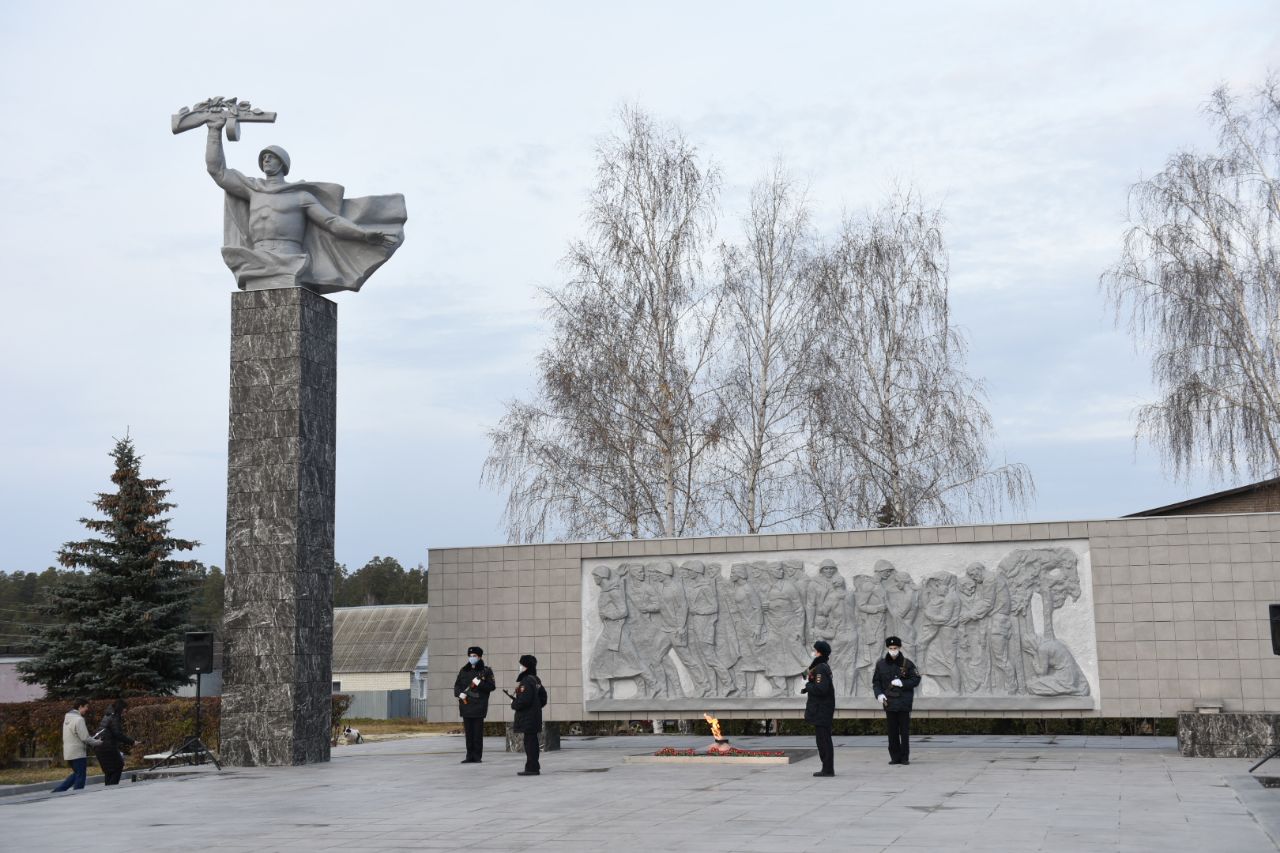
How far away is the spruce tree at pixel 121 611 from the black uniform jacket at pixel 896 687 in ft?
52.3

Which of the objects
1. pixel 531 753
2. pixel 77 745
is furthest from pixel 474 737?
pixel 77 745

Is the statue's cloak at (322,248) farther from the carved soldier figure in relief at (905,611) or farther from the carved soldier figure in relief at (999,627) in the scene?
the carved soldier figure in relief at (999,627)

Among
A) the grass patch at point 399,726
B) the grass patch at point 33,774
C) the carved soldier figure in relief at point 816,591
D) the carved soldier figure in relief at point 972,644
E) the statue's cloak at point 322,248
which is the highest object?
the statue's cloak at point 322,248

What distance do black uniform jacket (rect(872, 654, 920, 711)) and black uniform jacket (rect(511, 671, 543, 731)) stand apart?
393 cm

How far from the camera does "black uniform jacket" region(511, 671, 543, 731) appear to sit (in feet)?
A: 47.8

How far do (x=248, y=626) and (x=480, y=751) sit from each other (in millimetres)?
3494

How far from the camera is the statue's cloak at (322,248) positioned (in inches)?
697

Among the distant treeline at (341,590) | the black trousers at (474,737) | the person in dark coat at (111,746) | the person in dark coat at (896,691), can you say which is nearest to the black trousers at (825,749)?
the person in dark coat at (896,691)

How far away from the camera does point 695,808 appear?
11.0 metres

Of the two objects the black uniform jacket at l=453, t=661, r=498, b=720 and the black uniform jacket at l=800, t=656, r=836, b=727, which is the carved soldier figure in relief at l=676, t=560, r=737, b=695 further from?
the black uniform jacket at l=800, t=656, r=836, b=727

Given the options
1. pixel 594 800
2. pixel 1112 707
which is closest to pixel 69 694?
pixel 594 800

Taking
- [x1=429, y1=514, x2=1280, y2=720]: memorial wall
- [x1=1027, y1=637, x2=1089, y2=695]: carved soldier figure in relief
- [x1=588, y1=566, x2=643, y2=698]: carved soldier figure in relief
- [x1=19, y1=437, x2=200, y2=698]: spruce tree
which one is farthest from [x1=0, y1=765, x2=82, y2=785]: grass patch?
[x1=1027, y1=637, x2=1089, y2=695]: carved soldier figure in relief

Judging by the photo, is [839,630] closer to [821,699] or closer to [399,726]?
[821,699]

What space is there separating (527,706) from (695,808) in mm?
4046
